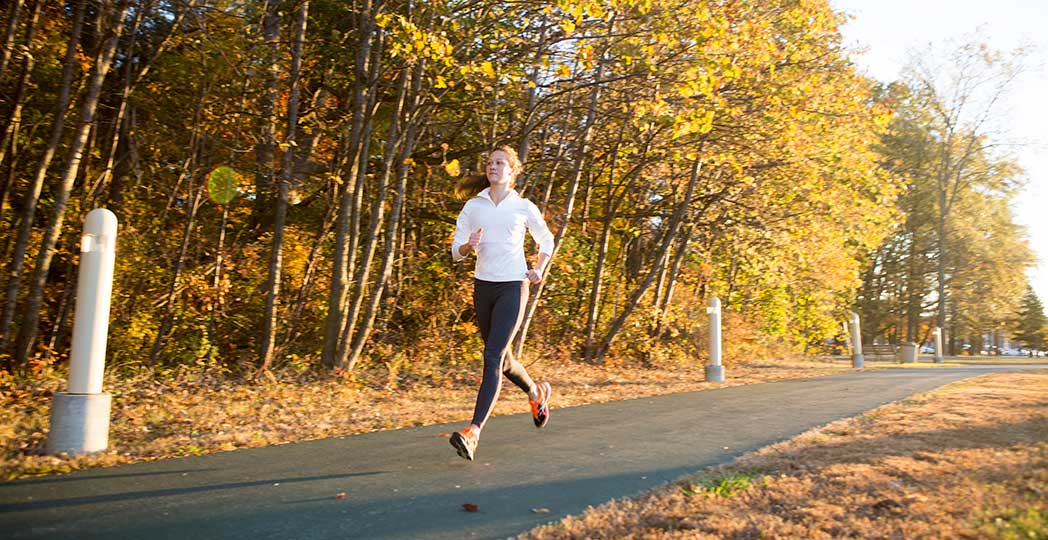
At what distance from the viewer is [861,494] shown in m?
3.71

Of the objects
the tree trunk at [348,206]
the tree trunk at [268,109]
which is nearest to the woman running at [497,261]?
Answer: the tree trunk at [348,206]

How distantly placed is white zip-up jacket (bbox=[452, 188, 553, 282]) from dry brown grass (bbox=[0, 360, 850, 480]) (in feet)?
6.81

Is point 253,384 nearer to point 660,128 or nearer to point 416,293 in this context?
point 416,293

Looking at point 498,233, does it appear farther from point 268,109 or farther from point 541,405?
point 268,109

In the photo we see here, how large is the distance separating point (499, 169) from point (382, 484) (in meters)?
2.13

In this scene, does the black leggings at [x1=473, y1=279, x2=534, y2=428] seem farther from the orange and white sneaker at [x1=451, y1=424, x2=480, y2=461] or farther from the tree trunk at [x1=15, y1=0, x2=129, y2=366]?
the tree trunk at [x1=15, y1=0, x2=129, y2=366]

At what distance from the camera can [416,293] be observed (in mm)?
12992

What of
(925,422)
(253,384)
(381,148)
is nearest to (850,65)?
(381,148)

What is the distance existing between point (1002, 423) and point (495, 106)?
7851mm

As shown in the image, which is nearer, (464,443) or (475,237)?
(464,443)

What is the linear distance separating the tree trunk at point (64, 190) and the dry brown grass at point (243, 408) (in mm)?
544

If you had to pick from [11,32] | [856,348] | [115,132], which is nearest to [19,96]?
[11,32]

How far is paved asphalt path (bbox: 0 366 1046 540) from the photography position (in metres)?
3.32

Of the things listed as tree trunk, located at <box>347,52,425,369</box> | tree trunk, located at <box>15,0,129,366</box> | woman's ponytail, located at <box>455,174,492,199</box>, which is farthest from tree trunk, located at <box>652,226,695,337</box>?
tree trunk, located at <box>15,0,129,366</box>
